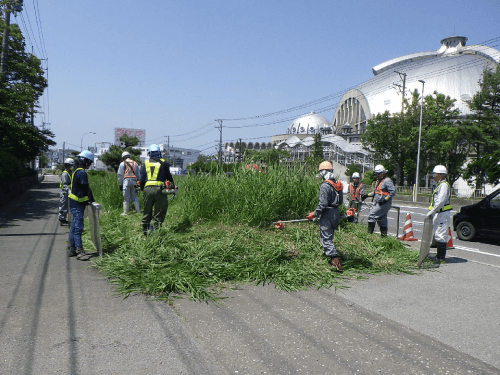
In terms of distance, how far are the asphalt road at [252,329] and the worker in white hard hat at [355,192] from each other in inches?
185

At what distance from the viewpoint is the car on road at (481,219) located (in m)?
9.56

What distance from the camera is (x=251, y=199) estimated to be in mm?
7535

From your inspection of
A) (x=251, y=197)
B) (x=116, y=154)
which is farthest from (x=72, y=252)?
(x=116, y=154)

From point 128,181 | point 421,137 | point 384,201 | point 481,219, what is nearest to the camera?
point 384,201

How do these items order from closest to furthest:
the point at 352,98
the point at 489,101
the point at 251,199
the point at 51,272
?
the point at 51,272 < the point at 251,199 < the point at 489,101 < the point at 352,98

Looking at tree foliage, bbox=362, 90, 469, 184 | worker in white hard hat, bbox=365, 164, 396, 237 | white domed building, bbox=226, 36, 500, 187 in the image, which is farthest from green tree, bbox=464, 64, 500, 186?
white domed building, bbox=226, 36, 500, 187

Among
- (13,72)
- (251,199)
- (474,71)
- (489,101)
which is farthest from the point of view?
(474,71)

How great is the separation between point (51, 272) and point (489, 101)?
106 feet

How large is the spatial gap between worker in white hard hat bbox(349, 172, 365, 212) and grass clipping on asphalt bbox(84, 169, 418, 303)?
2212 millimetres

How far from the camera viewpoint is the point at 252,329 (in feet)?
12.0

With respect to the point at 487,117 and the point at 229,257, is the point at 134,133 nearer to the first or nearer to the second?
the point at 487,117

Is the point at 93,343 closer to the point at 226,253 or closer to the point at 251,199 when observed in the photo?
the point at 226,253

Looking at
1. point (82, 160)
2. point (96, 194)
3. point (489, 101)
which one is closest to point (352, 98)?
point (489, 101)

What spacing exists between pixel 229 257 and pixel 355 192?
565 cm
